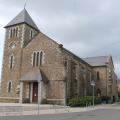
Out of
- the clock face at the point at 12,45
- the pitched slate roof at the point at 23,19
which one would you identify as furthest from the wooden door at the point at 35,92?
the pitched slate roof at the point at 23,19

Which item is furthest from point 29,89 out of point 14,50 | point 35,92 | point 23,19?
point 23,19

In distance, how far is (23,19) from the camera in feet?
138

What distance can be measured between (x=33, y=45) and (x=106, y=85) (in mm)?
24892

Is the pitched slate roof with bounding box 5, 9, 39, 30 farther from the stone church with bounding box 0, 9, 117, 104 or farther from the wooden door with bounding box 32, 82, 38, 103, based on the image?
the wooden door with bounding box 32, 82, 38, 103

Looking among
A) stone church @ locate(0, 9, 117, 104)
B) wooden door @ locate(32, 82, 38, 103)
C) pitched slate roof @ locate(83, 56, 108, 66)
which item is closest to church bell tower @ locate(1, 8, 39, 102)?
stone church @ locate(0, 9, 117, 104)

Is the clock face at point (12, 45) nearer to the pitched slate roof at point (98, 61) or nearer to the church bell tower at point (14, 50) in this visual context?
the church bell tower at point (14, 50)

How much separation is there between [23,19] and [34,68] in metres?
9.23

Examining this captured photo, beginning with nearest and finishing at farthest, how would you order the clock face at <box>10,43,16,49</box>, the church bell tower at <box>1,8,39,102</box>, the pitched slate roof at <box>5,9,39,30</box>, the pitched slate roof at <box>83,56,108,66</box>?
the church bell tower at <box>1,8,39,102</box> → the clock face at <box>10,43,16,49</box> → the pitched slate roof at <box>5,9,39,30</box> → the pitched slate roof at <box>83,56,108,66</box>

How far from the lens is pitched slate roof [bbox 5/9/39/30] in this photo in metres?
42.2

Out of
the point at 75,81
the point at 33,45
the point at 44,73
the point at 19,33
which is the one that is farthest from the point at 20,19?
the point at 75,81

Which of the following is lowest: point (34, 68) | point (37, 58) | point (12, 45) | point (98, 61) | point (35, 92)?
point (35, 92)

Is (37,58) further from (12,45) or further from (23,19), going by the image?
(23,19)

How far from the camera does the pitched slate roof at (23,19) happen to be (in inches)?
1661

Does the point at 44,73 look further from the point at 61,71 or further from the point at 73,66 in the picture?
the point at 73,66
